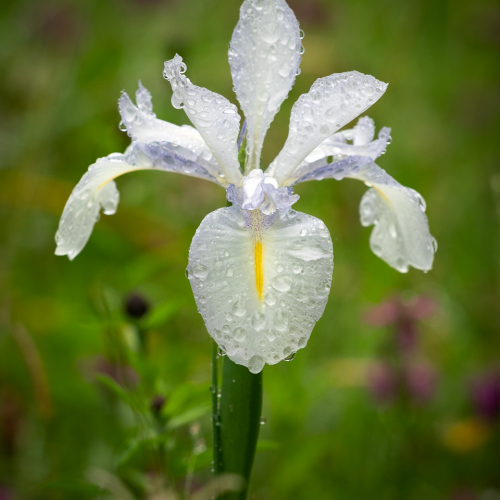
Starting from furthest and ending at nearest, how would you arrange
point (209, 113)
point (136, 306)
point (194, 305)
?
point (194, 305), point (136, 306), point (209, 113)

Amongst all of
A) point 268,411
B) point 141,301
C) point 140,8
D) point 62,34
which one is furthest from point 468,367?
point 140,8

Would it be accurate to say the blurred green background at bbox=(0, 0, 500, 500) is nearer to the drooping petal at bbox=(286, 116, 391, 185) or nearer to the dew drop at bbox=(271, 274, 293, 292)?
the dew drop at bbox=(271, 274, 293, 292)

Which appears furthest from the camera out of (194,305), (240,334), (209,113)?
(194,305)

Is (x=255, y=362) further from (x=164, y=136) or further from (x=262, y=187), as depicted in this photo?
(x=164, y=136)

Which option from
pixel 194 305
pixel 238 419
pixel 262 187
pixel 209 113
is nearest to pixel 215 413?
pixel 238 419

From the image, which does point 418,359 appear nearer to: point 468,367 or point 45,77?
point 468,367

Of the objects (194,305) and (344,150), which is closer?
(344,150)
